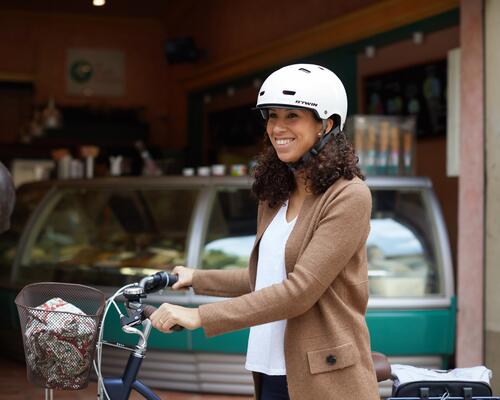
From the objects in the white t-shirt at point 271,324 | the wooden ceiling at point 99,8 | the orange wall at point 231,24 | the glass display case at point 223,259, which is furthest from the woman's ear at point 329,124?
the wooden ceiling at point 99,8

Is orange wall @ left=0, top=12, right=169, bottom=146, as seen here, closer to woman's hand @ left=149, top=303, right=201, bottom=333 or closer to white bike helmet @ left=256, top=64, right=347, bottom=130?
white bike helmet @ left=256, top=64, right=347, bottom=130

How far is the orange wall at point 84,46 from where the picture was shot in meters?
12.7

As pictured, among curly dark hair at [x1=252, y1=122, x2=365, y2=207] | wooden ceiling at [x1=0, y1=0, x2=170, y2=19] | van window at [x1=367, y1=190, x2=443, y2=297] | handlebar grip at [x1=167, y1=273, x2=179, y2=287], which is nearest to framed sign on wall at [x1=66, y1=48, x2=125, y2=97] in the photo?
wooden ceiling at [x1=0, y1=0, x2=170, y2=19]

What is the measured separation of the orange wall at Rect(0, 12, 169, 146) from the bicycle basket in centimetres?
1047

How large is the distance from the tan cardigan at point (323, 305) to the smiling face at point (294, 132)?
17 cm

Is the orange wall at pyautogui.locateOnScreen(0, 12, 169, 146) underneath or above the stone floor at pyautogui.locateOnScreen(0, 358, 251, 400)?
above

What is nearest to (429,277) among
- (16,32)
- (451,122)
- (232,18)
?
(451,122)

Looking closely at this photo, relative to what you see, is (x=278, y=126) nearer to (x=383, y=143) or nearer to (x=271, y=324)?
(x=271, y=324)

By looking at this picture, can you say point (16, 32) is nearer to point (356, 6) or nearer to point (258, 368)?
point (356, 6)

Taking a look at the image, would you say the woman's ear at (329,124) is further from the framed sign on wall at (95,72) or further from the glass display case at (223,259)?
the framed sign on wall at (95,72)

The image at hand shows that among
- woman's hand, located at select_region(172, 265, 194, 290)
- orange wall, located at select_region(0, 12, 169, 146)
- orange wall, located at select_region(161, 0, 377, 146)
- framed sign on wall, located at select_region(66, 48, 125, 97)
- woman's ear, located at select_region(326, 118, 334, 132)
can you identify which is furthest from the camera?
framed sign on wall, located at select_region(66, 48, 125, 97)

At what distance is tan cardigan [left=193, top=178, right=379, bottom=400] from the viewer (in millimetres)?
2566

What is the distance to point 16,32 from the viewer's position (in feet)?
41.7

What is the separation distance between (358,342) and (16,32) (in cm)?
1100
